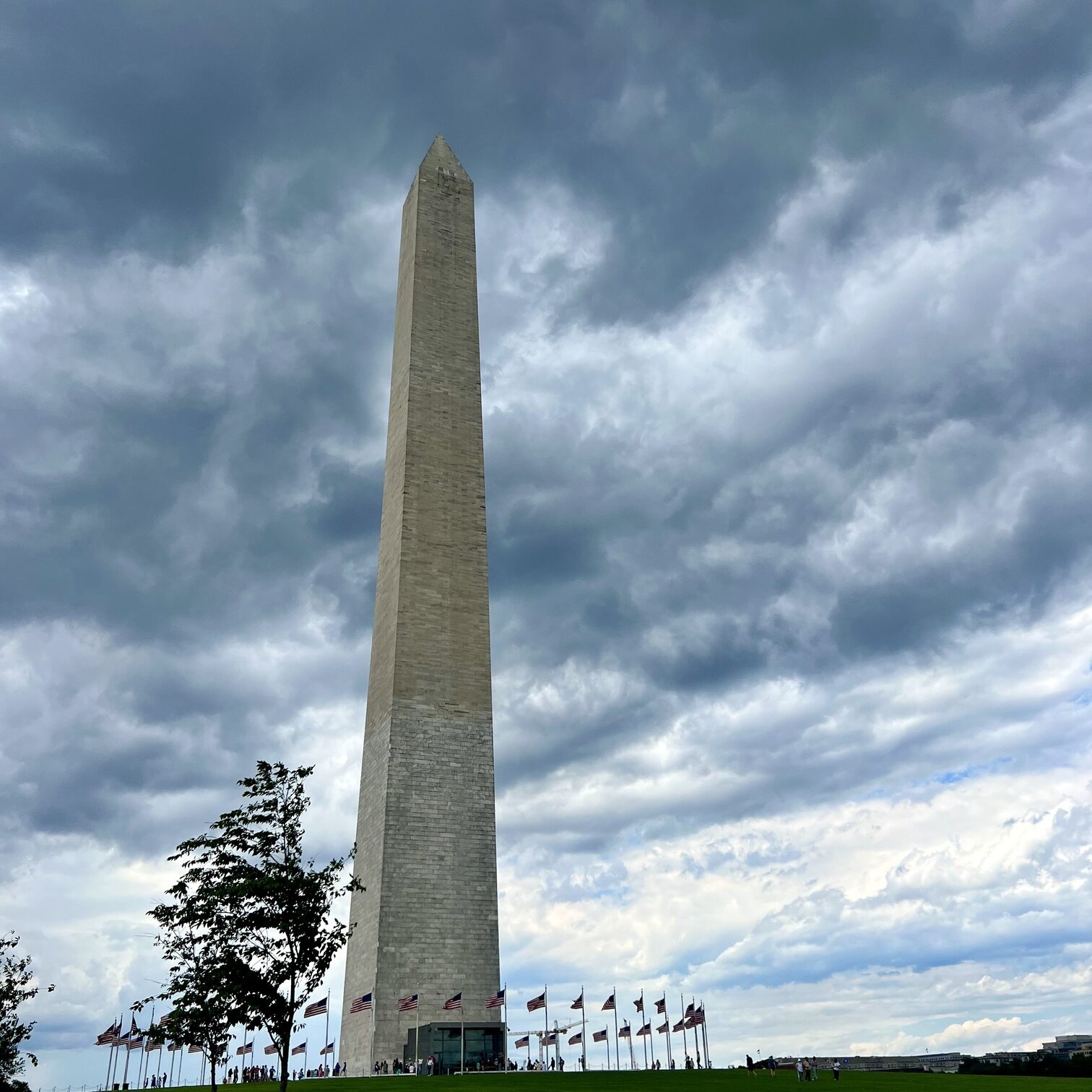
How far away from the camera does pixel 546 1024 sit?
4897 centimetres

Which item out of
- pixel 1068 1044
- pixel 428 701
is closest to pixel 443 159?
pixel 428 701

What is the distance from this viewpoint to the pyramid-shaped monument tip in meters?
61.8

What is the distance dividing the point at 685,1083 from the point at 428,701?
19.3 m

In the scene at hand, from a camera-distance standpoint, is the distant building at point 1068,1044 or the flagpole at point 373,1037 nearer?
the flagpole at point 373,1037

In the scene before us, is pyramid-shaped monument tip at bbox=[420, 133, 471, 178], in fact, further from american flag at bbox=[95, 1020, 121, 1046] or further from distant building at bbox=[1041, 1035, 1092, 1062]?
distant building at bbox=[1041, 1035, 1092, 1062]

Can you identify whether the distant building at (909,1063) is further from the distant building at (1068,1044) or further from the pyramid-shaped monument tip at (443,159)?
the pyramid-shaped monument tip at (443,159)

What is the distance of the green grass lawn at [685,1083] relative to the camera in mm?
33406

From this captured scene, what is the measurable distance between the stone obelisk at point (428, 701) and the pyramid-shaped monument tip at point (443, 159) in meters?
3.12

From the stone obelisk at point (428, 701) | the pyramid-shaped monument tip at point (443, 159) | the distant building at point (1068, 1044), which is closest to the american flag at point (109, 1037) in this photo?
the stone obelisk at point (428, 701)

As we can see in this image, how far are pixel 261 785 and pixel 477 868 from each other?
1855cm

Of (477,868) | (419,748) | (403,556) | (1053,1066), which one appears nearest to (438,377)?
(403,556)

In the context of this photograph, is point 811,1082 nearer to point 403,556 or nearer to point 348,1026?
point 348,1026

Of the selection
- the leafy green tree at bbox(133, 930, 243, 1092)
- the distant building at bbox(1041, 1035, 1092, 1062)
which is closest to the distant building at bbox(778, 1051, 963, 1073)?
the distant building at bbox(1041, 1035, 1092, 1062)

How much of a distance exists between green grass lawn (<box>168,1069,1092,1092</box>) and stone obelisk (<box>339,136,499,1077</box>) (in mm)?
5538
